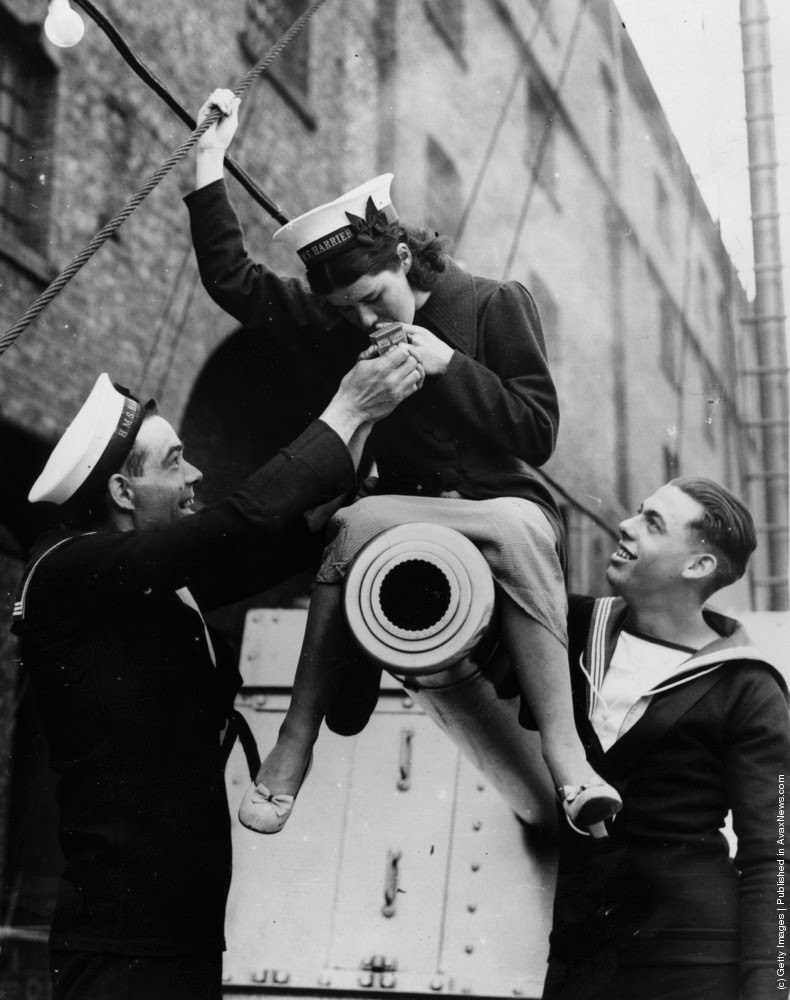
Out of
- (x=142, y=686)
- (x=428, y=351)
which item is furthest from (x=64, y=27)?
(x=142, y=686)

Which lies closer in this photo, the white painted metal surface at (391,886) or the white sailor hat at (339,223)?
the white sailor hat at (339,223)

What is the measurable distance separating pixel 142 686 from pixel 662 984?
1.02m

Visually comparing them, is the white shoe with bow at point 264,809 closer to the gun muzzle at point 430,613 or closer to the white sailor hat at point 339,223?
the gun muzzle at point 430,613

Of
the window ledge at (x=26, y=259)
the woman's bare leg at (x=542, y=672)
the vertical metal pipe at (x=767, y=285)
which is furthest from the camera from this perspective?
the window ledge at (x=26, y=259)

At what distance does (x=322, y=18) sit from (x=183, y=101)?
46cm

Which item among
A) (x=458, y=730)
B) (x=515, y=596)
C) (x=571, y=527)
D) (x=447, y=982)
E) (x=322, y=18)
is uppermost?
(x=322, y=18)

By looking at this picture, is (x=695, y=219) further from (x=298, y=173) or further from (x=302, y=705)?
(x=302, y=705)

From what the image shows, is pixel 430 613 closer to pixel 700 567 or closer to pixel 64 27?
pixel 700 567

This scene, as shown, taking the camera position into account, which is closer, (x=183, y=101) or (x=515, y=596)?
(x=515, y=596)

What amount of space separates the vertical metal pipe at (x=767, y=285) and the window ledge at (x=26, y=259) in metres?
1.88

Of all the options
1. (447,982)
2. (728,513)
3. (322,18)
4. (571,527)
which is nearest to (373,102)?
(322,18)

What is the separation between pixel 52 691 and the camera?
232 cm

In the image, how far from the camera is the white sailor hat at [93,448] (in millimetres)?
2428

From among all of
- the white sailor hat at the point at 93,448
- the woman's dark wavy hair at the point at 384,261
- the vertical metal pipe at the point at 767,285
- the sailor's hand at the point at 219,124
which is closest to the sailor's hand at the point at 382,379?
the woman's dark wavy hair at the point at 384,261
